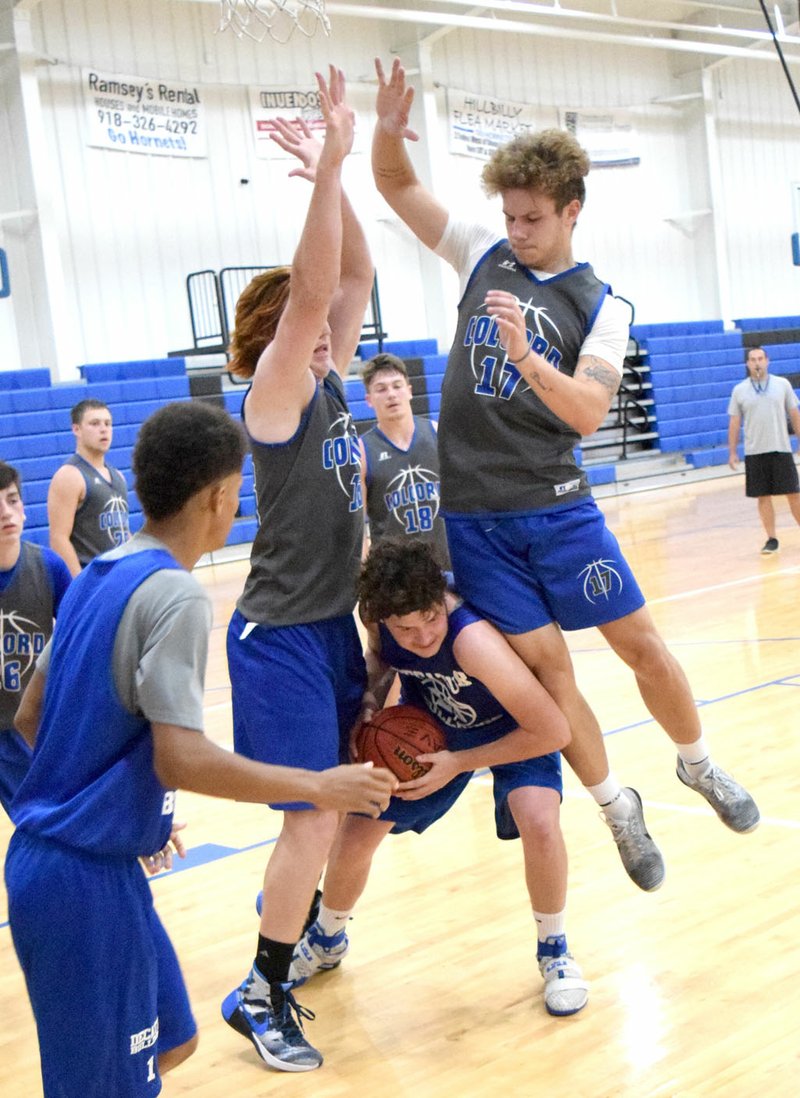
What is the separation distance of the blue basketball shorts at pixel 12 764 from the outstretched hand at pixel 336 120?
186 cm

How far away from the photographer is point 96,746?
2.02 m

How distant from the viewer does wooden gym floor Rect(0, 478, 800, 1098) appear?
2857mm

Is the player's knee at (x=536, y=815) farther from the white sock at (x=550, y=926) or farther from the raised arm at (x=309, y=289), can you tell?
the raised arm at (x=309, y=289)

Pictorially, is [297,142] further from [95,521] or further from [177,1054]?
[95,521]

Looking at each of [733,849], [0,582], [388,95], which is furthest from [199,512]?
[733,849]

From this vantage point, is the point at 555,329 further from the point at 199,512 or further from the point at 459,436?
the point at 199,512

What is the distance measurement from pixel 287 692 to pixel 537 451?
85 cm

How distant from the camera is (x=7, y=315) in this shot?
14.0 meters

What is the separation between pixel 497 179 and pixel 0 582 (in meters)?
1.81

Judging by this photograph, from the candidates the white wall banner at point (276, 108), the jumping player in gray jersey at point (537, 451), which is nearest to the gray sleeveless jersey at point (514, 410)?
the jumping player in gray jersey at point (537, 451)

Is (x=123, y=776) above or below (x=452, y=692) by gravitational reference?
above

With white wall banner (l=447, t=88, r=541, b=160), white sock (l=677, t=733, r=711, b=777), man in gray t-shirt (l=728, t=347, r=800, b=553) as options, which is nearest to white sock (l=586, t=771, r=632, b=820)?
white sock (l=677, t=733, r=711, b=777)

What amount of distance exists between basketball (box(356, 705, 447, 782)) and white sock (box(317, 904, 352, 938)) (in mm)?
523

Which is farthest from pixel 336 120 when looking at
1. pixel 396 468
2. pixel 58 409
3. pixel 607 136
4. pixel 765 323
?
pixel 765 323
